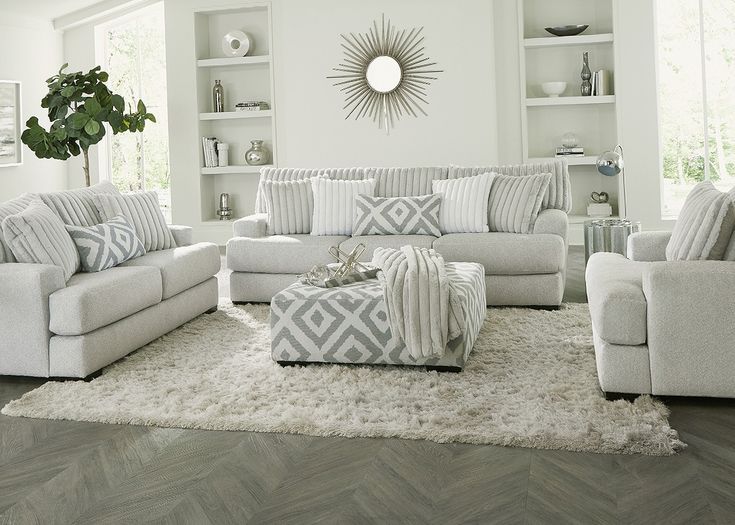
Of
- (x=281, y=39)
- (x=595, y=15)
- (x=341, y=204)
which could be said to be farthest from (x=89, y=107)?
(x=595, y=15)

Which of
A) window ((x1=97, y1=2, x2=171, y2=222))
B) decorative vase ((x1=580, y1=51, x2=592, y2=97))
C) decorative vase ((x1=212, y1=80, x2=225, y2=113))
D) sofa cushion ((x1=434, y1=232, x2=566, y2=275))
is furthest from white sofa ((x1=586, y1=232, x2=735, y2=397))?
window ((x1=97, y1=2, x2=171, y2=222))

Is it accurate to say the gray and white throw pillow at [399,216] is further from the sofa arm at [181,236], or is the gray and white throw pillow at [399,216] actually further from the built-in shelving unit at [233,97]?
the built-in shelving unit at [233,97]

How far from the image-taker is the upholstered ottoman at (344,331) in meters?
3.81

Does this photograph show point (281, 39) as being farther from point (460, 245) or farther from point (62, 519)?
point (62, 519)

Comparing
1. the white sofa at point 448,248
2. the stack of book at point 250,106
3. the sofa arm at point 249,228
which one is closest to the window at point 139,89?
the stack of book at point 250,106

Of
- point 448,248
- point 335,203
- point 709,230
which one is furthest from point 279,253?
point 709,230

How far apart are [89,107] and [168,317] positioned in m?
3.80

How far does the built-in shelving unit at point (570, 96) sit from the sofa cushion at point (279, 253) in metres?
3.37

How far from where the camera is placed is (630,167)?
26.1ft

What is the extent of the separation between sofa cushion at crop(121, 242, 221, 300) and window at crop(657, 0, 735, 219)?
4.88m

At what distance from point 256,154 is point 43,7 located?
2.63 metres

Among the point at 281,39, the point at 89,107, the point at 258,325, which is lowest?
the point at 258,325

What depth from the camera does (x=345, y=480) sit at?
263cm

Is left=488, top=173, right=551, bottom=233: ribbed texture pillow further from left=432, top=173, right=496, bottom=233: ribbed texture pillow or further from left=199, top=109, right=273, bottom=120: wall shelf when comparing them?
left=199, top=109, right=273, bottom=120: wall shelf
